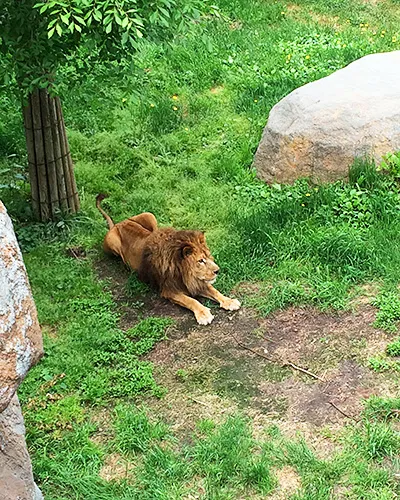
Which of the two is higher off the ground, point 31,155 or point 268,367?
point 31,155

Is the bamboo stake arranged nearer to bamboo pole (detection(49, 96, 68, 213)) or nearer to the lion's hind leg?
bamboo pole (detection(49, 96, 68, 213))

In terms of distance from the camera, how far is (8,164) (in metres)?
8.31

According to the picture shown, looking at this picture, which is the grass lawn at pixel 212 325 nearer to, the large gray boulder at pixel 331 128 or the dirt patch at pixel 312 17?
the large gray boulder at pixel 331 128

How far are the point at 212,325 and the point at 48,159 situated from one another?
217 cm

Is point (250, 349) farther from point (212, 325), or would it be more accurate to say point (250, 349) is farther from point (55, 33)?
point (55, 33)

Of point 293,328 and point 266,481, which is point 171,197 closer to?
point 293,328

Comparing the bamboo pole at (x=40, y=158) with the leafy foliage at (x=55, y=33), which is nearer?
the leafy foliage at (x=55, y=33)

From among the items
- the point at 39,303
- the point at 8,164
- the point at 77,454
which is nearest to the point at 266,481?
the point at 77,454

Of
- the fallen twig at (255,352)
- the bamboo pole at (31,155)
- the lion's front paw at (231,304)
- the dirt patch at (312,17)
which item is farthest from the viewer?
the dirt patch at (312,17)

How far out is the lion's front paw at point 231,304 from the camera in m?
5.94

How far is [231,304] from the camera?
595cm

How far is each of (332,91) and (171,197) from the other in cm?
184

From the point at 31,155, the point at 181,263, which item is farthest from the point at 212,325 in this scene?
the point at 31,155

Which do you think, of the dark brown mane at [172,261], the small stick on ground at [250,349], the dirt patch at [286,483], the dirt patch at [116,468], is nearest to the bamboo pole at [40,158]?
the dark brown mane at [172,261]
